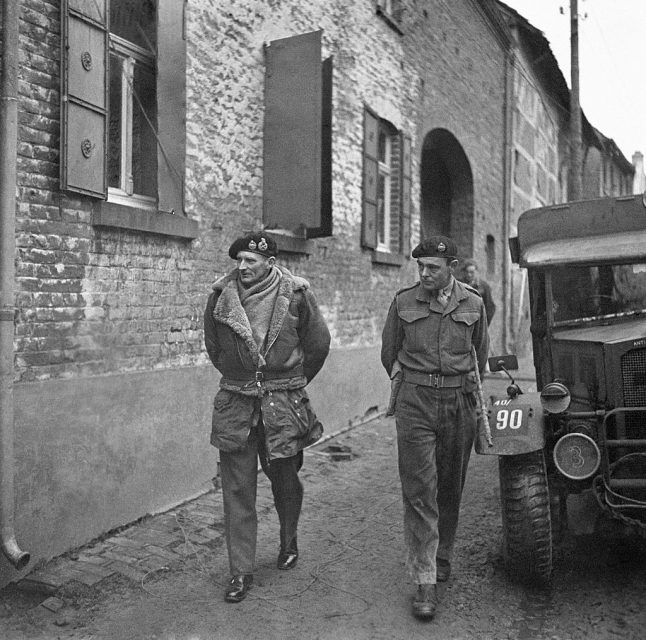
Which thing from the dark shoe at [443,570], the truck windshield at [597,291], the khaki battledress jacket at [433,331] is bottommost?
the dark shoe at [443,570]

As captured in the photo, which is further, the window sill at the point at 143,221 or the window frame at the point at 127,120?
the window frame at the point at 127,120

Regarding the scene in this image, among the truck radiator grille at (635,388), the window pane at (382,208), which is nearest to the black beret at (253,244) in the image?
the truck radiator grille at (635,388)

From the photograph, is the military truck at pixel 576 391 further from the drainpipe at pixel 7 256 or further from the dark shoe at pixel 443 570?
the drainpipe at pixel 7 256

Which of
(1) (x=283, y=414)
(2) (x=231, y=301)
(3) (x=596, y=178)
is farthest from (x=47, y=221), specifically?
(3) (x=596, y=178)

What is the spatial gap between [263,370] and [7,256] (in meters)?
1.46

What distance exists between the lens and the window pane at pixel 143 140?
5.54 m

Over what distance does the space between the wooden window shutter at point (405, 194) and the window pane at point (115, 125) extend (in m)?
5.59

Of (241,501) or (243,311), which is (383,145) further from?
(241,501)

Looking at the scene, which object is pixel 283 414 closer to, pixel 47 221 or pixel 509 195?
pixel 47 221

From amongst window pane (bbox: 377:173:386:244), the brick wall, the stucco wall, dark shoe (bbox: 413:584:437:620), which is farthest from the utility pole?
dark shoe (bbox: 413:584:437:620)

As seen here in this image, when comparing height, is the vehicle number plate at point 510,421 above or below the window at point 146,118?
below

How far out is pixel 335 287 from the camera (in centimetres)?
850

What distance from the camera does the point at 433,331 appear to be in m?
3.97

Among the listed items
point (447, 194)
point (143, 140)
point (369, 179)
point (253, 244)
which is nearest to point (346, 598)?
point (253, 244)
